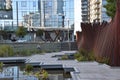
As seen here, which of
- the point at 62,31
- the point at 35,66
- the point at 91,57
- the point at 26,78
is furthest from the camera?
the point at 62,31

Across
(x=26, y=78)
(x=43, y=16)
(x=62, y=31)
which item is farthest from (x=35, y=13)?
(x=26, y=78)

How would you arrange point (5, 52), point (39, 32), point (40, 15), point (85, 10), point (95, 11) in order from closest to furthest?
point (5, 52), point (39, 32), point (40, 15), point (95, 11), point (85, 10)

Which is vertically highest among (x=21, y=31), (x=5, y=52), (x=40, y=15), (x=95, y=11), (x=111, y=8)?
(x=111, y=8)

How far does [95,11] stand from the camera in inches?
4936

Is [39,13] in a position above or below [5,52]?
above

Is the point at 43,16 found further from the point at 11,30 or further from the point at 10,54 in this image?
the point at 10,54

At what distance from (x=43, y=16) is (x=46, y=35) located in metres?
5.30

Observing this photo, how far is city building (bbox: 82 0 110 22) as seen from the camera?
116 m

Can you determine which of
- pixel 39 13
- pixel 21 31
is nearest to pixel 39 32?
pixel 21 31

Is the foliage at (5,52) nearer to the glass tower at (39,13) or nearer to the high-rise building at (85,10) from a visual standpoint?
the glass tower at (39,13)

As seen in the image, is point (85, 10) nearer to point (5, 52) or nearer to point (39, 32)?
A: point (39, 32)

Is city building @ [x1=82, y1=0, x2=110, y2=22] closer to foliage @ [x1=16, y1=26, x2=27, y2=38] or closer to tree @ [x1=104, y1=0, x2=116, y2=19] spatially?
foliage @ [x1=16, y1=26, x2=27, y2=38]

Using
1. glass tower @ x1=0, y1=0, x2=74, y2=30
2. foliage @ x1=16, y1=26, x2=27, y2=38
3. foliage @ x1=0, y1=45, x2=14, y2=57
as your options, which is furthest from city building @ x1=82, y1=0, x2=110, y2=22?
foliage @ x1=0, y1=45, x2=14, y2=57

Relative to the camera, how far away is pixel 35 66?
87.5 feet
